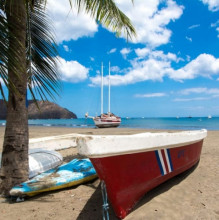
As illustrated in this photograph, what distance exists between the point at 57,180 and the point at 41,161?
44.8 inches

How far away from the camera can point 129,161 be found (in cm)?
271

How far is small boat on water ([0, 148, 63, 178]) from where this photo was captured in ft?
13.6

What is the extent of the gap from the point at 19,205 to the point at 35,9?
10.7 feet

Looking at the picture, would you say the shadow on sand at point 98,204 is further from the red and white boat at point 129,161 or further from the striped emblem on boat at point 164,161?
the striped emblem on boat at point 164,161

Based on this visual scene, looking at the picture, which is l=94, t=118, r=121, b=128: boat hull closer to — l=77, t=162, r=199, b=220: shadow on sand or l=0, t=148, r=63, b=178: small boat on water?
l=0, t=148, r=63, b=178: small boat on water

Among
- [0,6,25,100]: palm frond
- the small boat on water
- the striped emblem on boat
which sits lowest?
the small boat on water

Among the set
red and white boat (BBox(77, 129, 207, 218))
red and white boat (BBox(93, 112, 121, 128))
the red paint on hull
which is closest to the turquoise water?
red and white boat (BBox(93, 112, 121, 128))

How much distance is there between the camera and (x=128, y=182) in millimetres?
2746

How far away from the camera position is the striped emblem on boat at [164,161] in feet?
10.4

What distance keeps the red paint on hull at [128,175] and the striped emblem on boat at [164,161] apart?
0.02 m

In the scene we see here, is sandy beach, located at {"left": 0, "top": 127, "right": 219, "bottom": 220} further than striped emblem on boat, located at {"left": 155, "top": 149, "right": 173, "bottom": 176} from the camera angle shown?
No

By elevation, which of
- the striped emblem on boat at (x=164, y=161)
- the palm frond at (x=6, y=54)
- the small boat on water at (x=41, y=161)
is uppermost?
the palm frond at (x=6, y=54)

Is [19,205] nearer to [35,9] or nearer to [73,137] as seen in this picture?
[35,9]

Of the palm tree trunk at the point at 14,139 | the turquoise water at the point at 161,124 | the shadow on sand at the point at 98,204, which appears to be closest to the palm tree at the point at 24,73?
the palm tree trunk at the point at 14,139
